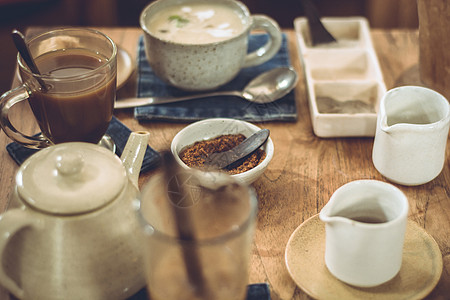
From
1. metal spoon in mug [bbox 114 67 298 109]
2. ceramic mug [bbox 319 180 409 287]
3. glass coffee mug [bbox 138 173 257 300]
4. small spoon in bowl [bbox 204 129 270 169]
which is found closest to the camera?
glass coffee mug [bbox 138 173 257 300]

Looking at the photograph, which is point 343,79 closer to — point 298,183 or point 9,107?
point 298,183

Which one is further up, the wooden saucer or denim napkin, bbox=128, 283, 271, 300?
denim napkin, bbox=128, 283, 271, 300

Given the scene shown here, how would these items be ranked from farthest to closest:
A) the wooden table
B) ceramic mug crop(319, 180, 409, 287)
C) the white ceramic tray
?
1. the white ceramic tray
2. the wooden table
3. ceramic mug crop(319, 180, 409, 287)

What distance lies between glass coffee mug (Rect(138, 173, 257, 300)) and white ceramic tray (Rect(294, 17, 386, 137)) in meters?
0.51

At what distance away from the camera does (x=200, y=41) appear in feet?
4.31

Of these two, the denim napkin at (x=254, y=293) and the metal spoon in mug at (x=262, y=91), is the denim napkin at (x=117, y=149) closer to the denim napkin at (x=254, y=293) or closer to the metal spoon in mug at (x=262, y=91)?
the metal spoon in mug at (x=262, y=91)

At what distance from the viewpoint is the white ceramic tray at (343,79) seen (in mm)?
1232

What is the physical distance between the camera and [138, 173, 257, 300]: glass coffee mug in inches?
26.9

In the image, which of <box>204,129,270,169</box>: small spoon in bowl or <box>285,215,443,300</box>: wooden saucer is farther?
<box>204,129,270,169</box>: small spoon in bowl

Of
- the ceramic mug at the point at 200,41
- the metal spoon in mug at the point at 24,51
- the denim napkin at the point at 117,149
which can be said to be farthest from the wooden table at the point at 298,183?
the metal spoon in mug at the point at 24,51

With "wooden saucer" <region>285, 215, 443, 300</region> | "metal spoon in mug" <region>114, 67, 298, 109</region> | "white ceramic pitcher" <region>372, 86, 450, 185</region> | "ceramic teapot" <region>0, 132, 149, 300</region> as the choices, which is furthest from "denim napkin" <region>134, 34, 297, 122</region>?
"ceramic teapot" <region>0, 132, 149, 300</region>

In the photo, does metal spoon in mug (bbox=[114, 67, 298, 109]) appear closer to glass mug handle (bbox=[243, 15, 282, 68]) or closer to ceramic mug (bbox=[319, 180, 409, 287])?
glass mug handle (bbox=[243, 15, 282, 68])

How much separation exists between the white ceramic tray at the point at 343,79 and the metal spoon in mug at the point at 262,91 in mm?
50

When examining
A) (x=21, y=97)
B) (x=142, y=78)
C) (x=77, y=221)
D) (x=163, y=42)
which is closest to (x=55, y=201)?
(x=77, y=221)
